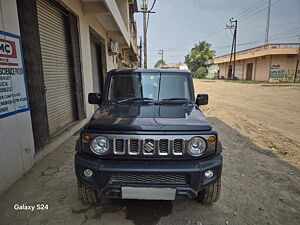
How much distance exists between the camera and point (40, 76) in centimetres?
374

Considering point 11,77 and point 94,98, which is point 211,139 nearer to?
point 94,98

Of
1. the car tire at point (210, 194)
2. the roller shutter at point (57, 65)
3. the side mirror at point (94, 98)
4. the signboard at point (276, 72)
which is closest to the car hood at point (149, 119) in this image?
the side mirror at point (94, 98)

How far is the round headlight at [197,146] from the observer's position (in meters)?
2.03

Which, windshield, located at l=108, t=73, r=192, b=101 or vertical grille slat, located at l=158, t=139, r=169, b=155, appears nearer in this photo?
vertical grille slat, located at l=158, t=139, r=169, b=155

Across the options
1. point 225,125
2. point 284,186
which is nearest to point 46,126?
point 284,186

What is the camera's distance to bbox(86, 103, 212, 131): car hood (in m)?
2.02

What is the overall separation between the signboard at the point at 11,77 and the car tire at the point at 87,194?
1.56m

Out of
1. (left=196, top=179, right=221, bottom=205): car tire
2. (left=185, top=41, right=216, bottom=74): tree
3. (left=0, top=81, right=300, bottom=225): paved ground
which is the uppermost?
(left=185, top=41, right=216, bottom=74): tree

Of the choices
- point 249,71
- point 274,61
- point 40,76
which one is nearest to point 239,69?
point 249,71

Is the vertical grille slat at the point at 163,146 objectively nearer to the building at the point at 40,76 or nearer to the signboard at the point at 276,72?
the building at the point at 40,76

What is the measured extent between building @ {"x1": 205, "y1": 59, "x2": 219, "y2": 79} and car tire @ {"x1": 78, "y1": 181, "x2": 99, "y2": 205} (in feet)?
166

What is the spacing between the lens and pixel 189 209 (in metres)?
2.40

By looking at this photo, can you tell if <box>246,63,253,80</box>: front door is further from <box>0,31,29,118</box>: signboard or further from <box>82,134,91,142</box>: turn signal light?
<box>82,134,91,142</box>: turn signal light

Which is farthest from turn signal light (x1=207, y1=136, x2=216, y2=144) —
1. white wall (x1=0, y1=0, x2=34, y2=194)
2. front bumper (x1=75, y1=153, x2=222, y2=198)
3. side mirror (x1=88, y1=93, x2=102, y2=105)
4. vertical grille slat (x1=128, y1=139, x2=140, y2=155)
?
white wall (x1=0, y1=0, x2=34, y2=194)
